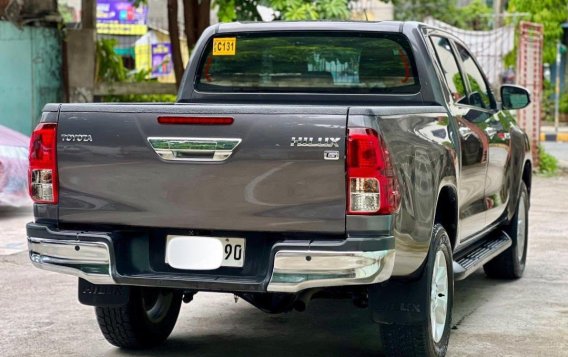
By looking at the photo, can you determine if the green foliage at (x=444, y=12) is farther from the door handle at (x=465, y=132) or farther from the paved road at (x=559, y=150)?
the door handle at (x=465, y=132)

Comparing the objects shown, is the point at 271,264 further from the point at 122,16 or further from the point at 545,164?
the point at 122,16

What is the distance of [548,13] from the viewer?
101ft

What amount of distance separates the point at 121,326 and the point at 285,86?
1.82 metres

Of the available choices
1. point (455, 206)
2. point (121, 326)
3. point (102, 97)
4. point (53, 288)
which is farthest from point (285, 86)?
point (102, 97)

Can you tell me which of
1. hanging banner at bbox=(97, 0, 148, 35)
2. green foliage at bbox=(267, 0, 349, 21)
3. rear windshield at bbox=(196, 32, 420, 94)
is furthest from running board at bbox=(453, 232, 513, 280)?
hanging banner at bbox=(97, 0, 148, 35)

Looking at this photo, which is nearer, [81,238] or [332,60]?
[81,238]

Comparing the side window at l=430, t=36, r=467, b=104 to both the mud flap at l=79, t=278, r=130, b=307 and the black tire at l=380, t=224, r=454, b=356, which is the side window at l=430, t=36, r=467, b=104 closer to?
the black tire at l=380, t=224, r=454, b=356

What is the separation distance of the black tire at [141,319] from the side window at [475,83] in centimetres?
234

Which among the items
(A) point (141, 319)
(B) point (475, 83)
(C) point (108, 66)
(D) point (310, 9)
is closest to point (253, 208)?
(A) point (141, 319)

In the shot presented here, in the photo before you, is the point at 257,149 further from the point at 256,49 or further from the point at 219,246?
the point at 256,49

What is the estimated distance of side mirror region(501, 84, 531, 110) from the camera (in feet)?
26.1

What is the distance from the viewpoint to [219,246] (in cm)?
502

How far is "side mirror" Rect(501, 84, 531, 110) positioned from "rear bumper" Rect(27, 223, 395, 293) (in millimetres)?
3412

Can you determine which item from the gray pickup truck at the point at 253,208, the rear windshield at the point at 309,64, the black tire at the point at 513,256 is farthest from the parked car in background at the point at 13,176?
the gray pickup truck at the point at 253,208
